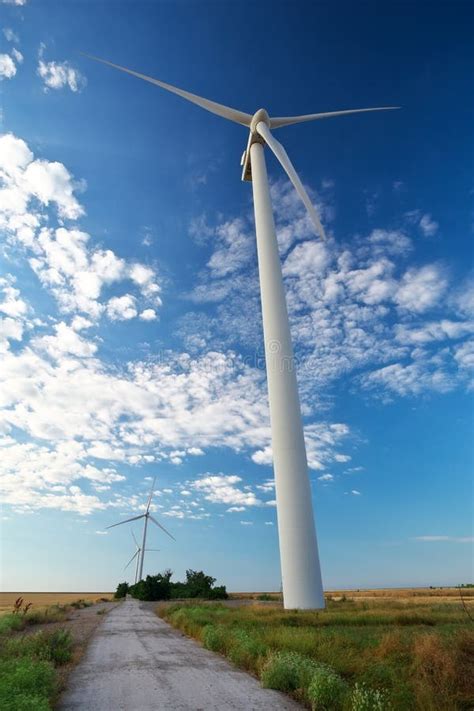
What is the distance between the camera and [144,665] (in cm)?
1511

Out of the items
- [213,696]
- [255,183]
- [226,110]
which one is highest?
[226,110]

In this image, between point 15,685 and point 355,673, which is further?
point 355,673

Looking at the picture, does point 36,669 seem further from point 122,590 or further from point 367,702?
point 122,590

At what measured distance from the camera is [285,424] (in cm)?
2764

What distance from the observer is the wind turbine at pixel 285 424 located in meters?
24.9

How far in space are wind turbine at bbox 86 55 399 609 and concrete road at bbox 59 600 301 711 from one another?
25.5 feet

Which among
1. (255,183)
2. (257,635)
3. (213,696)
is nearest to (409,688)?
(213,696)

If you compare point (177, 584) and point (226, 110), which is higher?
point (226, 110)

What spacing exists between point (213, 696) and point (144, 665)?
534 centimetres

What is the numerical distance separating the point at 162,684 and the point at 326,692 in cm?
514

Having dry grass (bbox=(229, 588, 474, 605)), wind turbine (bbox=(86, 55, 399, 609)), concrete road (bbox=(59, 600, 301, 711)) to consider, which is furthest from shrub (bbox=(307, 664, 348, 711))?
dry grass (bbox=(229, 588, 474, 605))

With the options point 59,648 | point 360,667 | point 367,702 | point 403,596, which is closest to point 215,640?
point 59,648

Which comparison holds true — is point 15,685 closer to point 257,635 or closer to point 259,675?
point 259,675

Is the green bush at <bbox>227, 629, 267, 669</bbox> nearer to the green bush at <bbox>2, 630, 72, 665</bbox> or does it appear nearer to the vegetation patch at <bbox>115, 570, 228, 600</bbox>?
the green bush at <bbox>2, 630, 72, 665</bbox>
